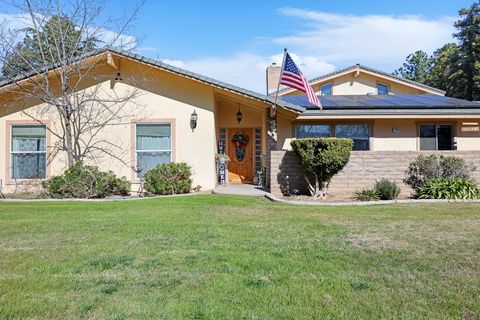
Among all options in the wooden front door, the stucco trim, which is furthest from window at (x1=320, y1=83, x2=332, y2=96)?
the stucco trim

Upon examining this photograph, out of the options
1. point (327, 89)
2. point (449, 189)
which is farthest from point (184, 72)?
point (327, 89)

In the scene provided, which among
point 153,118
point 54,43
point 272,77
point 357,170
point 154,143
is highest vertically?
point 272,77

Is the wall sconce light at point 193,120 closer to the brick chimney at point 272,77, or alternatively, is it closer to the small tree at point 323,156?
the small tree at point 323,156

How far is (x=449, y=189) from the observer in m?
10.7

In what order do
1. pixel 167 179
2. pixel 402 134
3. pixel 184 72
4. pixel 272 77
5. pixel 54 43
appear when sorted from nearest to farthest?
pixel 167 179 → pixel 184 72 → pixel 54 43 → pixel 402 134 → pixel 272 77

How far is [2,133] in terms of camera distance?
13547 mm

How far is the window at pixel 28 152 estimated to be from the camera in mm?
13500

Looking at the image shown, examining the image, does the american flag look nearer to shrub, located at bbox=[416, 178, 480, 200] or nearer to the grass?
shrub, located at bbox=[416, 178, 480, 200]

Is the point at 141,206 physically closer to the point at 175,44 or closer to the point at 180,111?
the point at 180,111

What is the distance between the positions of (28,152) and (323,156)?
1011 centimetres

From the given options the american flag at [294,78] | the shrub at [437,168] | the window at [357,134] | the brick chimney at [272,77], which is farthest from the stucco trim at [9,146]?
the brick chimney at [272,77]

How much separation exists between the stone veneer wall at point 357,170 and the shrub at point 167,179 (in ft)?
9.83

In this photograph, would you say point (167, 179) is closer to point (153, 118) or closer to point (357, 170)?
point (153, 118)

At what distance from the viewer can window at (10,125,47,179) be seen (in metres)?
13.5
